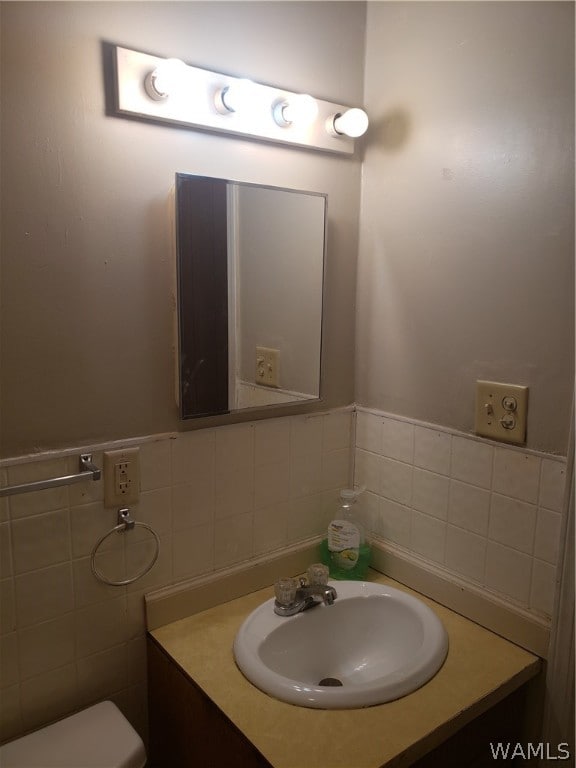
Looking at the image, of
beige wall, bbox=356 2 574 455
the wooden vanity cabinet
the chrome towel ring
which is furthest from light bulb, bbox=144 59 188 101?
the wooden vanity cabinet

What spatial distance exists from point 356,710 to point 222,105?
3.94ft

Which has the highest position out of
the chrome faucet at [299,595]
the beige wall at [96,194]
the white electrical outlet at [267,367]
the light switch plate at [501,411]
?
the beige wall at [96,194]

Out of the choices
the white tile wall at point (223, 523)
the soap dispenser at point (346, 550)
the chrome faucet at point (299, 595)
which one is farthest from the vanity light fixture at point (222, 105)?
the chrome faucet at point (299, 595)

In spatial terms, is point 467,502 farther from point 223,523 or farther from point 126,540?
point 126,540

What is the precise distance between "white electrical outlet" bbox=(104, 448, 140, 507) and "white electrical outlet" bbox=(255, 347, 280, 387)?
34cm

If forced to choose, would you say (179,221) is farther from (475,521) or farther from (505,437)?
(475,521)

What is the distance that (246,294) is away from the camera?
127 cm

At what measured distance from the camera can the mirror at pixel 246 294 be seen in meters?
1.17

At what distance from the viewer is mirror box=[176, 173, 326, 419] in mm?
1171

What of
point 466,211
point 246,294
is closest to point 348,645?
point 246,294

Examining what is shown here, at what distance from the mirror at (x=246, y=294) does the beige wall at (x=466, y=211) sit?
18cm

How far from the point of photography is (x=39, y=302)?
1025 mm

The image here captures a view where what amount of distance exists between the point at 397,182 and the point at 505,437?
2.15 feet

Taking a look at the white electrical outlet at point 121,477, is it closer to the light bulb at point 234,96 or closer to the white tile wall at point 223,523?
the white tile wall at point 223,523
